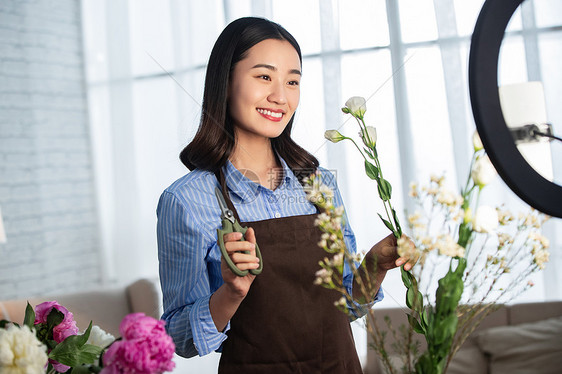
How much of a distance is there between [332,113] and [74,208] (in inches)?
71.7

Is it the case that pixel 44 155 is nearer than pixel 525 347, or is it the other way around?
pixel 525 347

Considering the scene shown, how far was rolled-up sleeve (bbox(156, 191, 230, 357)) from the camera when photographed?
3.49 ft

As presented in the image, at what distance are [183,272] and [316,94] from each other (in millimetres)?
2063

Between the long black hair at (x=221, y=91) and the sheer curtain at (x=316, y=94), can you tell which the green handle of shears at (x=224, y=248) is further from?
the sheer curtain at (x=316, y=94)

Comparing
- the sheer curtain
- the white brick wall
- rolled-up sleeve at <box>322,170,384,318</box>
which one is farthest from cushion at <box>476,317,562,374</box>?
the white brick wall

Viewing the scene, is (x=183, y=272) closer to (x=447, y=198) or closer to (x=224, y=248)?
(x=224, y=248)

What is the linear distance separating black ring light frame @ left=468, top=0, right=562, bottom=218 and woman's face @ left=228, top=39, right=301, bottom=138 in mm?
520

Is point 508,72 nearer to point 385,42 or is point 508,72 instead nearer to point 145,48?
point 385,42

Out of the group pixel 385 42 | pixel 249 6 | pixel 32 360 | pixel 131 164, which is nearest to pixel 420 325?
pixel 32 360

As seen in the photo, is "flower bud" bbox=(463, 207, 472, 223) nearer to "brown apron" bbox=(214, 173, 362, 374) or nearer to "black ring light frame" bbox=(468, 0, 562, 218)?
"black ring light frame" bbox=(468, 0, 562, 218)

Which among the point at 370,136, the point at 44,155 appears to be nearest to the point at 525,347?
the point at 370,136

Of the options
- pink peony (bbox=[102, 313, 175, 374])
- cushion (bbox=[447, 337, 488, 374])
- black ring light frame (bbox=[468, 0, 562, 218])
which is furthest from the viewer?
cushion (bbox=[447, 337, 488, 374])

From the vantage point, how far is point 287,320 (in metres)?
1.14

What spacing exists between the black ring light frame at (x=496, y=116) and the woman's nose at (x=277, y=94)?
507 millimetres
